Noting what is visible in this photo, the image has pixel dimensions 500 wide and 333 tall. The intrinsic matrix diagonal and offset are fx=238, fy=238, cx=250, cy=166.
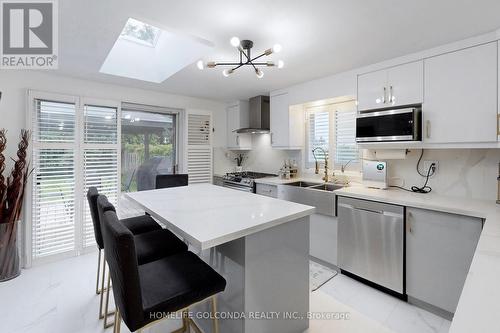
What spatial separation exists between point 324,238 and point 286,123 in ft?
5.63

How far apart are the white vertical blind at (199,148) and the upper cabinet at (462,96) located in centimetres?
311

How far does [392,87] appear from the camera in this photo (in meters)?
2.42

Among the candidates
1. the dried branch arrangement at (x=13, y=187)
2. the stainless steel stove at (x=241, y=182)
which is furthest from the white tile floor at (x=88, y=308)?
the stainless steel stove at (x=241, y=182)

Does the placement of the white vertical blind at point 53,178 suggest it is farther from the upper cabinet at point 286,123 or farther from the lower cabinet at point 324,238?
the lower cabinet at point 324,238

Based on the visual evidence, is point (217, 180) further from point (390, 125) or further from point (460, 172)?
point (460, 172)

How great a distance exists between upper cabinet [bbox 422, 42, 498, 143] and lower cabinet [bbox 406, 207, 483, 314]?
0.72 meters

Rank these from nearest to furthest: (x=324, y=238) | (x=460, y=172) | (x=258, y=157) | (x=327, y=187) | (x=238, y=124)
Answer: (x=460, y=172)
(x=324, y=238)
(x=327, y=187)
(x=238, y=124)
(x=258, y=157)

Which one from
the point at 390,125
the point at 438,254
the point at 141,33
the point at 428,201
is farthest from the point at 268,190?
the point at 141,33

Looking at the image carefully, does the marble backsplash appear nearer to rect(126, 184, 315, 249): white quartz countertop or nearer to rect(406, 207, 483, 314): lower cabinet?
rect(406, 207, 483, 314): lower cabinet

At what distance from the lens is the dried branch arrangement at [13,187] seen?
2451 mm

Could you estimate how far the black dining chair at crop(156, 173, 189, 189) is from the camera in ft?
9.70

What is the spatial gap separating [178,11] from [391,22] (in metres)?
1.53

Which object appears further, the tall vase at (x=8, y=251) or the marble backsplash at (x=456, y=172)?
the tall vase at (x=8, y=251)
